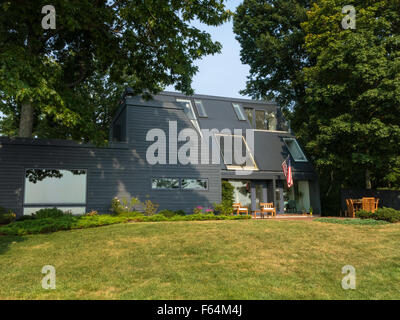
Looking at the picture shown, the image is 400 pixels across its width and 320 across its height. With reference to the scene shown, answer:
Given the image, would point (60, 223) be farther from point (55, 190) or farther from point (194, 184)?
point (194, 184)

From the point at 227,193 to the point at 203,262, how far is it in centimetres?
1088

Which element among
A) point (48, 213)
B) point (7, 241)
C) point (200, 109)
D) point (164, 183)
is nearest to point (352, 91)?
point (200, 109)

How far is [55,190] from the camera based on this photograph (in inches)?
589

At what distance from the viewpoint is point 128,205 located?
15.9 meters

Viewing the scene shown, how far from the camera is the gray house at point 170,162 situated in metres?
14.7

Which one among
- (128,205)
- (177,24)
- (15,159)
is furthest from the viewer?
(128,205)

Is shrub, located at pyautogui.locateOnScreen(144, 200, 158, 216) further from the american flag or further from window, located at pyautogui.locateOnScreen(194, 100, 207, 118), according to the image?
the american flag

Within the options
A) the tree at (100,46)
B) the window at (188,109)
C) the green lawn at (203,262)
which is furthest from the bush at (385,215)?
the window at (188,109)

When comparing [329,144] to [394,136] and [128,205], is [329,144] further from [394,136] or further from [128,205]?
[128,205]

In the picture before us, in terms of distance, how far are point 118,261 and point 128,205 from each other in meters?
8.83

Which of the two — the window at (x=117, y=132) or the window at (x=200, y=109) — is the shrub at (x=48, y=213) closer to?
the window at (x=117, y=132)

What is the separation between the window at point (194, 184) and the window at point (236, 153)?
2.16 m

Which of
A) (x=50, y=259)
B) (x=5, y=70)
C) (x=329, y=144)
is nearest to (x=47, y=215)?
(x=50, y=259)
